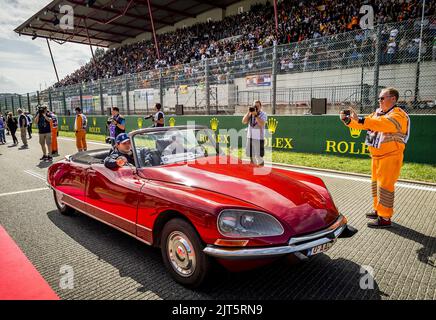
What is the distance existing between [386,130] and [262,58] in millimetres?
8177

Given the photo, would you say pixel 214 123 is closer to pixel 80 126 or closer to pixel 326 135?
pixel 326 135

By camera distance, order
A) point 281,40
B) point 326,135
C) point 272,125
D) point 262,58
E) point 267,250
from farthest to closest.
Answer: point 281,40, point 262,58, point 272,125, point 326,135, point 267,250

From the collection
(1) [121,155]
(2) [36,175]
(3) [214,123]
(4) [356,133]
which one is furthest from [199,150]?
(3) [214,123]

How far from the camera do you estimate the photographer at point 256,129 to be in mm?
7418

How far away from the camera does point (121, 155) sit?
3.79m

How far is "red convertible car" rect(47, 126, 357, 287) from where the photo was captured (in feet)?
8.05

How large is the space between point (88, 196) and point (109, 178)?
563mm

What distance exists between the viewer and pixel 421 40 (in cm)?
797

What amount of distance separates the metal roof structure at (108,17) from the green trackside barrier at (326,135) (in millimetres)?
21095

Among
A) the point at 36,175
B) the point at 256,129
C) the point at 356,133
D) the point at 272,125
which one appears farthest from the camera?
the point at 272,125

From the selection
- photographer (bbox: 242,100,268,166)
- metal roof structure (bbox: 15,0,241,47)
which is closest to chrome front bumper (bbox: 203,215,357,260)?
photographer (bbox: 242,100,268,166)

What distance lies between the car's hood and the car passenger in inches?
13.2
